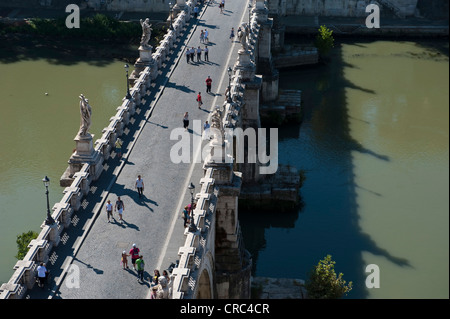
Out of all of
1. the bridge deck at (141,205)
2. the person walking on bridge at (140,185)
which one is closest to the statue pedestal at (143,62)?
the bridge deck at (141,205)

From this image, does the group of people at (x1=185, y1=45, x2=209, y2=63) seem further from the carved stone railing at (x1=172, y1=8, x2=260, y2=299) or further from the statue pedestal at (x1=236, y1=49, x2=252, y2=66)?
the carved stone railing at (x1=172, y1=8, x2=260, y2=299)

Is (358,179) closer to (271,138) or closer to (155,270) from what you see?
(271,138)

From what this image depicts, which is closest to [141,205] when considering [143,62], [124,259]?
[124,259]

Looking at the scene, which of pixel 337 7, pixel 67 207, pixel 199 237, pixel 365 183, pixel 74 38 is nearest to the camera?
pixel 199 237

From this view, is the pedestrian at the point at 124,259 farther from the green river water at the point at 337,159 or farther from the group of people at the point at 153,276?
the green river water at the point at 337,159

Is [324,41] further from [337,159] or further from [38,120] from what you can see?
[38,120]
